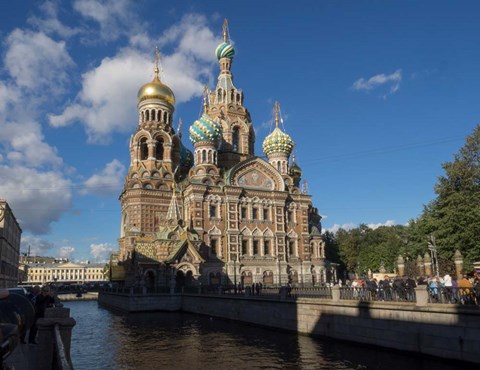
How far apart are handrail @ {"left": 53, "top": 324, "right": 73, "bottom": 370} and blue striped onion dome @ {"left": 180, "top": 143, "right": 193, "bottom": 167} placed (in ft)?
160

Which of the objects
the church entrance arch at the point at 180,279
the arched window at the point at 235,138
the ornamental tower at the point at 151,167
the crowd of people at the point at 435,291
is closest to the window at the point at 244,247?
the church entrance arch at the point at 180,279

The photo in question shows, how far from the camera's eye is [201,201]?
142ft

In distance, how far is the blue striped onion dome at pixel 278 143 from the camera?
51.1 meters

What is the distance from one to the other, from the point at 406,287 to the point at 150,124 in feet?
122

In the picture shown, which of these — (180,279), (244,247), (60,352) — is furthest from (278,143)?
(60,352)

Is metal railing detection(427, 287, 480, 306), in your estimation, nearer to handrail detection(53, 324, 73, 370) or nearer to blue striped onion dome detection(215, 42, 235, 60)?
handrail detection(53, 324, 73, 370)

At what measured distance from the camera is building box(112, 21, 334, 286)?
39.7 m

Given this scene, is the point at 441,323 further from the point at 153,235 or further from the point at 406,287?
the point at 153,235

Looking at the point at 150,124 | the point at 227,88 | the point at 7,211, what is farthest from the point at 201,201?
the point at 7,211

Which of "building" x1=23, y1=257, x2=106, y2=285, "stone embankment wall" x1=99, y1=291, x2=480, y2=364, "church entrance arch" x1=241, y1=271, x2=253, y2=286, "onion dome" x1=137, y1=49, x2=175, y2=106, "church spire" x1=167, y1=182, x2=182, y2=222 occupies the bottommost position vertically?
"stone embankment wall" x1=99, y1=291, x2=480, y2=364

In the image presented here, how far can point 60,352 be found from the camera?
582 centimetres

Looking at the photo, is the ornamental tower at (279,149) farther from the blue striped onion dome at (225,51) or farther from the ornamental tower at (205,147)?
the blue striped onion dome at (225,51)

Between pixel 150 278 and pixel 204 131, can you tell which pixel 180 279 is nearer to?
pixel 150 278

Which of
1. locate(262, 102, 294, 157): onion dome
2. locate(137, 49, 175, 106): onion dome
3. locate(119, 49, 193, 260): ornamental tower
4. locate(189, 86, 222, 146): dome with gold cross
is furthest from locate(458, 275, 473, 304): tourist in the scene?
locate(137, 49, 175, 106): onion dome
